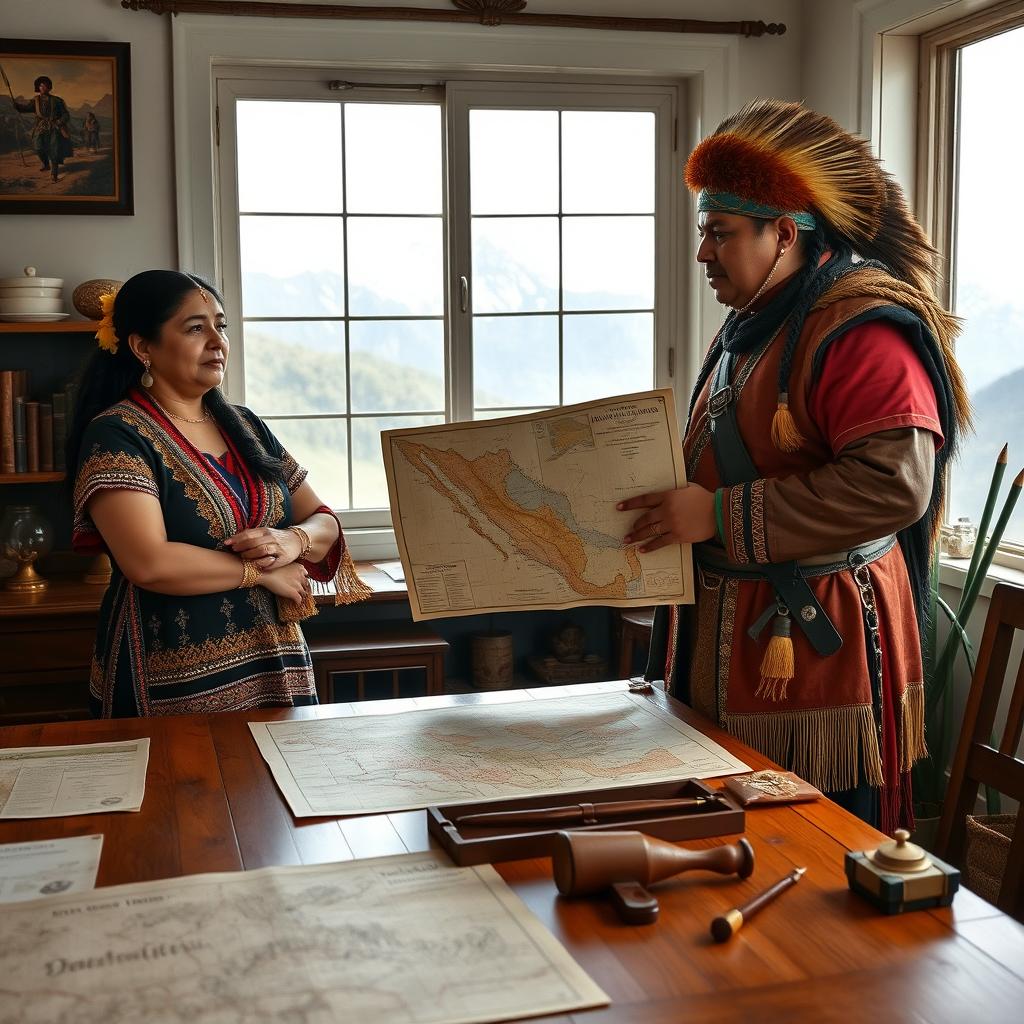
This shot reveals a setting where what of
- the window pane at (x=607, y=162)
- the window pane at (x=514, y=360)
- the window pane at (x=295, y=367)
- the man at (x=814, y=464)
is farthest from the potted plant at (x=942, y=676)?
the window pane at (x=295, y=367)

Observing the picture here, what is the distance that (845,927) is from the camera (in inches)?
46.4

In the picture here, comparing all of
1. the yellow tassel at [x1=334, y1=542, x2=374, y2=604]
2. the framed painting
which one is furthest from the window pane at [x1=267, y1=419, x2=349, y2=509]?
the yellow tassel at [x1=334, y1=542, x2=374, y2=604]

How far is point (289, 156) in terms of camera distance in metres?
3.94

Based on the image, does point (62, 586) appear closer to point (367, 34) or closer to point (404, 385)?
point (404, 385)

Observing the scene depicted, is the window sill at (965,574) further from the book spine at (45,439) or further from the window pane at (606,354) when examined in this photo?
the book spine at (45,439)

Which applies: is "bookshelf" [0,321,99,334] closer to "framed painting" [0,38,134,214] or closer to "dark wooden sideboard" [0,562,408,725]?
"framed painting" [0,38,134,214]

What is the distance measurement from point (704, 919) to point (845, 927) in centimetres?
14

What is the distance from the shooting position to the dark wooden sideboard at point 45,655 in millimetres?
3328

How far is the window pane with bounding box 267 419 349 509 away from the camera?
159 inches

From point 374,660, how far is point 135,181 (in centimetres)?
167

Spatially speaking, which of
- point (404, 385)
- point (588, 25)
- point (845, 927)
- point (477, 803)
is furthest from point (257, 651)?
point (588, 25)

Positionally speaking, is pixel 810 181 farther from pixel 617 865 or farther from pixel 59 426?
pixel 59 426

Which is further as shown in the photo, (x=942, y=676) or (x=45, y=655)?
(x=45, y=655)

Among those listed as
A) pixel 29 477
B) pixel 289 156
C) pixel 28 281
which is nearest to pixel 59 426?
pixel 29 477
